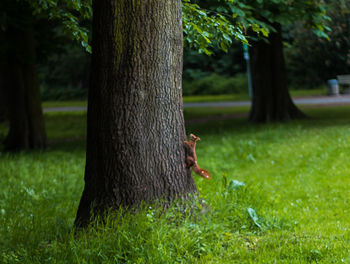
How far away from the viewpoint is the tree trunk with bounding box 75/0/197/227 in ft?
15.8

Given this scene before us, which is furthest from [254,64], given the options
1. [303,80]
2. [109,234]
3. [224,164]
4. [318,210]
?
[303,80]

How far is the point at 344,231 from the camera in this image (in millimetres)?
5156

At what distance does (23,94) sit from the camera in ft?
47.6

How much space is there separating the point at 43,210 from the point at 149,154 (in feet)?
7.76

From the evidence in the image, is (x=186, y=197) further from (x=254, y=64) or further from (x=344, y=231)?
(x=254, y=64)

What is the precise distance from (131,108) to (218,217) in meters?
1.47

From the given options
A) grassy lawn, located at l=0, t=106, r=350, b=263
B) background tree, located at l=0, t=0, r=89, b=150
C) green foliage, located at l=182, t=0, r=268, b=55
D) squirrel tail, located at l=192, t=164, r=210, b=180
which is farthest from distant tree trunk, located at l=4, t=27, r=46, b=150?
squirrel tail, located at l=192, t=164, r=210, b=180

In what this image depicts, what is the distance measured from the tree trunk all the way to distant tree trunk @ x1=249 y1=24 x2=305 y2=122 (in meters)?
11.7

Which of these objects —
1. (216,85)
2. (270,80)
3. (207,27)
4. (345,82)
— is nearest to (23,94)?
(270,80)

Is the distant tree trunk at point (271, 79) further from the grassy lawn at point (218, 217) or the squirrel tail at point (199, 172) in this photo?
the squirrel tail at point (199, 172)

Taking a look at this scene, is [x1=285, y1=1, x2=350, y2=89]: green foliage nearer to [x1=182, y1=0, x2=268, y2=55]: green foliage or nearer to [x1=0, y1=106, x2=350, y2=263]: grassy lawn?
[x1=0, y1=106, x2=350, y2=263]: grassy lawn

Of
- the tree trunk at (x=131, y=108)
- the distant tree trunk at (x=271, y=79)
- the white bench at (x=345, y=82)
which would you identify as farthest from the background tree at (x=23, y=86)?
the white bench at (x=345, y=82)

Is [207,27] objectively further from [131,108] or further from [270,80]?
[270,80]

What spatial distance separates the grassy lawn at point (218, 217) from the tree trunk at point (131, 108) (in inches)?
11.6
